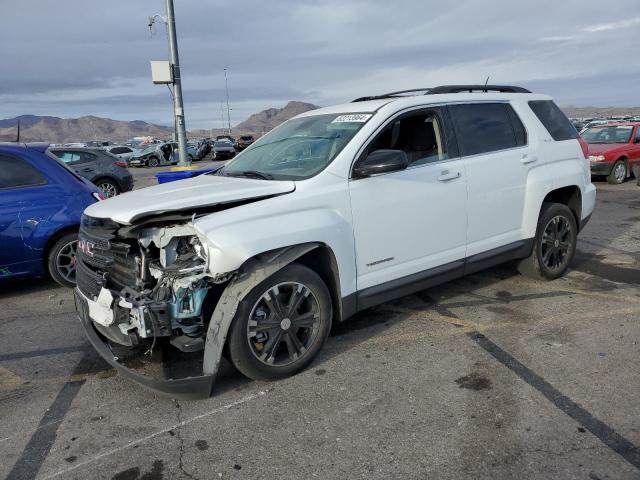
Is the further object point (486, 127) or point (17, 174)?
point (17, 174)

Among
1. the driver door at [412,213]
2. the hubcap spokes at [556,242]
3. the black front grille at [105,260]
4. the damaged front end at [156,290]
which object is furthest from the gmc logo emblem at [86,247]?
the hubcap spokes at [556,242]

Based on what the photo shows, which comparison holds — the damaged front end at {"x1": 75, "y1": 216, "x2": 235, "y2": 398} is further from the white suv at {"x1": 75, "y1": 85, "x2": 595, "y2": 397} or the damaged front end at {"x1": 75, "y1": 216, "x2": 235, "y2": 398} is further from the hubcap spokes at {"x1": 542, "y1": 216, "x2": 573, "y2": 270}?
the hubcap spokes at {"x1": 542, "y1": 216, "x2": 573, "y2": 270}

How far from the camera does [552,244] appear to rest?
5.48 metres

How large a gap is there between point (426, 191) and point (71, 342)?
10.6 ft

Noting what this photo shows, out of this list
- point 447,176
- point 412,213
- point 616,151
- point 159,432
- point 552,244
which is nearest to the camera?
point 159,432

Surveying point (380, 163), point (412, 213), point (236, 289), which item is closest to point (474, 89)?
point (412, 213)

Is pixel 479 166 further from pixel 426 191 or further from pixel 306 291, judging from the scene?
pixel 306 291

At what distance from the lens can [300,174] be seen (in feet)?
12.7

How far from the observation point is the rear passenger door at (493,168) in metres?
4.59

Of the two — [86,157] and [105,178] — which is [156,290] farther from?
[86,157]

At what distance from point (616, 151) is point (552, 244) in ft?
35.3

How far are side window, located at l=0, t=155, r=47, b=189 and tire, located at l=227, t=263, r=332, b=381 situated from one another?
3.79m

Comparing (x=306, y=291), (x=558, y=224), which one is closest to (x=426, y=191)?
(x=306, y=291)

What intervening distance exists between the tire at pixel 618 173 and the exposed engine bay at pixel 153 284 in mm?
13961
